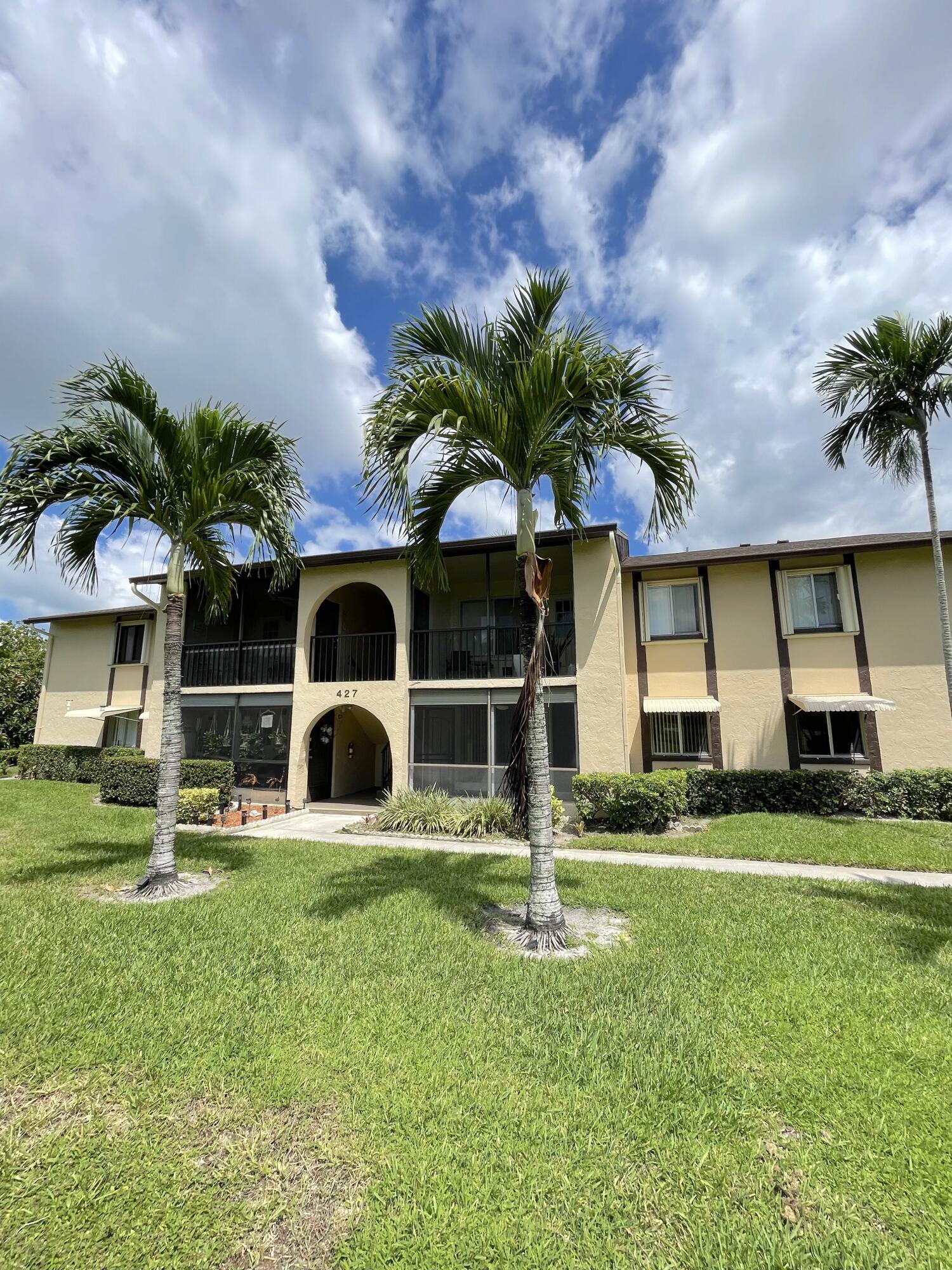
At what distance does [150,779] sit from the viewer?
15.1m

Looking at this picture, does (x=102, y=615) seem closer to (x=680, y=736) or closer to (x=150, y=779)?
(x=150, y=779)

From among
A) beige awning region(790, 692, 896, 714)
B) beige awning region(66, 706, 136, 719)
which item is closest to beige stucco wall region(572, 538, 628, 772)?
beige awning region(790, 692, 896, 714)

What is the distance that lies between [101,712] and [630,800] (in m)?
18.0

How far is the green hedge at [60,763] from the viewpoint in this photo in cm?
1906

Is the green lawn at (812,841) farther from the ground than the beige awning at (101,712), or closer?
closer

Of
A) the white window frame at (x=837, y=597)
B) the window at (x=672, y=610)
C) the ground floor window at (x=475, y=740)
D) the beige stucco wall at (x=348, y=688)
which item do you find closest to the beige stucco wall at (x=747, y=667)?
the white window frame at (x=837, y=597)


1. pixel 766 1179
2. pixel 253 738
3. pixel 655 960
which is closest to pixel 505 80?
pixel 655 960

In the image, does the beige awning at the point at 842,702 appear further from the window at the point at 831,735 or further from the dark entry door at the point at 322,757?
the dark entry door at the point at 322,757

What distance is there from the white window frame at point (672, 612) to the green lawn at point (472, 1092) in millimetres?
9013

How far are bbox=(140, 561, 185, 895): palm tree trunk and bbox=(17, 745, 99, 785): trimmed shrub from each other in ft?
45.5

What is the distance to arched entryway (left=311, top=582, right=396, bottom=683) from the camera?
16.7 metres

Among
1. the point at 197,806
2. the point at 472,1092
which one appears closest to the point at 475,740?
the point at 197,806

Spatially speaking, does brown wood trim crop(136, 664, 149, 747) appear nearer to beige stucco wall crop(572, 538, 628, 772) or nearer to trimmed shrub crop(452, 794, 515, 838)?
trimmed shrub crop(452, 794, 515, 838)

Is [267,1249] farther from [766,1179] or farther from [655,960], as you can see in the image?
[655,960]
